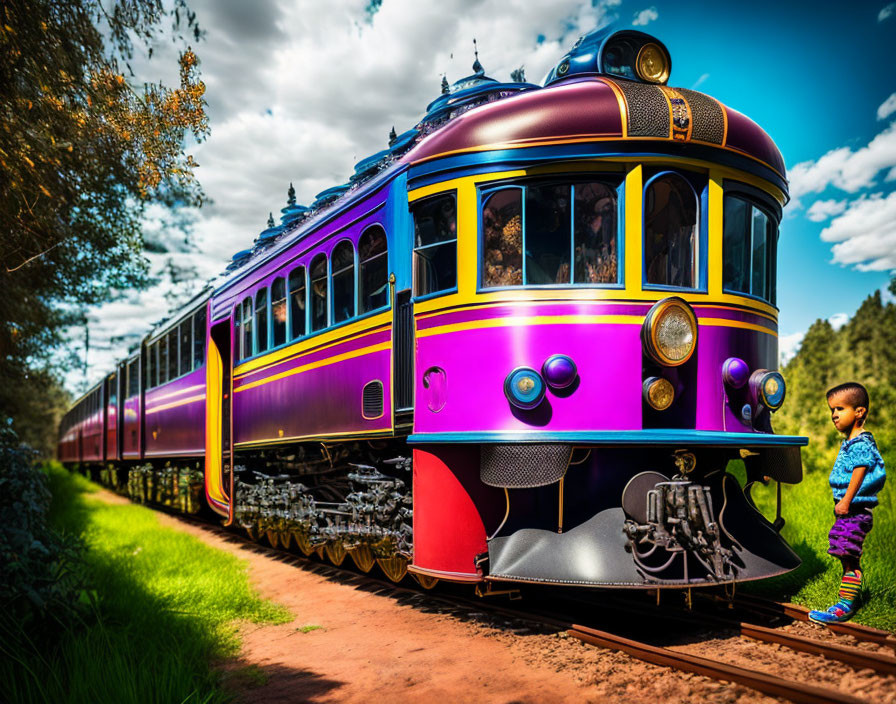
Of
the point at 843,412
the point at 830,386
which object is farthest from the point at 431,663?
the point at 830,386

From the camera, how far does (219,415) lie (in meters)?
10.8

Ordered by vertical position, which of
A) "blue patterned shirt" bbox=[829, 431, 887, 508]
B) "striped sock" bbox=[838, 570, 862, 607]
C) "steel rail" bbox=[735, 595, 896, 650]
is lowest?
"steel rail" bbox=[735, 595, 896, 650]

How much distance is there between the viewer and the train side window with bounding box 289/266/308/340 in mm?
8008

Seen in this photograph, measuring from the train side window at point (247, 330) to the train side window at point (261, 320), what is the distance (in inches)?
11.3

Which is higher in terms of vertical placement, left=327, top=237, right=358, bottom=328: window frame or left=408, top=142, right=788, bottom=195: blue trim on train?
left=408, top=142, right=788, bottom=195: blue trim on train

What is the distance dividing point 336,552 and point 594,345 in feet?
13.4

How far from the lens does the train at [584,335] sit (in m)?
4.96

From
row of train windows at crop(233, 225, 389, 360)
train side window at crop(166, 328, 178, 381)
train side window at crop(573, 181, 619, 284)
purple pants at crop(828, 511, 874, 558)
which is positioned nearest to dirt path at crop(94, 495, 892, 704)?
purple pants at crop(828, 511, 874, 558)

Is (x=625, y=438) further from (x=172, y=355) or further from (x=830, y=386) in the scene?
(x=830, y=386)

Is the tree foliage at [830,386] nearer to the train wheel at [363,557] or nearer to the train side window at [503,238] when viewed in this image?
the train wheel at [363,557]

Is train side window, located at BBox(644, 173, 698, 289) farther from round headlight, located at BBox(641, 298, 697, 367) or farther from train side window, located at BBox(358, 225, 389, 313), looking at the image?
train side window, located at BBox(358, 225, 389, 313)

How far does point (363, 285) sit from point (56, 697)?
3934mm

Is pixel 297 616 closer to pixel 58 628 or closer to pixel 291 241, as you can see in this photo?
pixel 58 628

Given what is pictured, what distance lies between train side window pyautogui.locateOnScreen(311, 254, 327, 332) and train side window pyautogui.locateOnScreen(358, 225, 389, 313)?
2.73 feet
